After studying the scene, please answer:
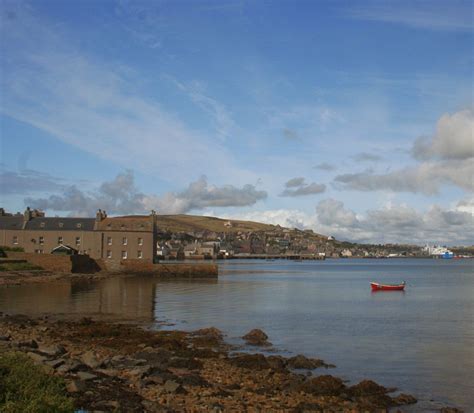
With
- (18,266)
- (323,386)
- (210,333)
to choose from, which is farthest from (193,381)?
(18,266)

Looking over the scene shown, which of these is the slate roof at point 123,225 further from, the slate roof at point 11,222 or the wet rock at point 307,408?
the wet rock at point 307,408

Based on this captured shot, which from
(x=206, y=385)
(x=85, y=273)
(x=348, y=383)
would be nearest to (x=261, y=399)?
(x=206, y=385)

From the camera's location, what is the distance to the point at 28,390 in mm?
10641

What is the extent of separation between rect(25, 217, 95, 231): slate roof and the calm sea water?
854 inches

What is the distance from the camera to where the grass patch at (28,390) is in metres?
9.66

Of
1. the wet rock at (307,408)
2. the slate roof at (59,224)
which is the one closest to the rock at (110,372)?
the wet rock at (307,408)

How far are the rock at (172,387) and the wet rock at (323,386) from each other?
12.2 feet

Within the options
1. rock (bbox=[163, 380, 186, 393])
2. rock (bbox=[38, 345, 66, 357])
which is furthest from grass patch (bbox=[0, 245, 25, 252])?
rock (bbox=[163, 380, 186, 393])

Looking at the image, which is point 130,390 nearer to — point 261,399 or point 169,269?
point 261,399

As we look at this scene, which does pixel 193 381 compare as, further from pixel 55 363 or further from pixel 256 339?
pixel 256 339

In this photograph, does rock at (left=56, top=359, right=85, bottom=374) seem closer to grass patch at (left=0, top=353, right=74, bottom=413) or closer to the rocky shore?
the rocky shore

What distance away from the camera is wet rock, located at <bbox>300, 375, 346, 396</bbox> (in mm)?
15977

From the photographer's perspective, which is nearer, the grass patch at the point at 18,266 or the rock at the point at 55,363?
the rock at the point at 55,363

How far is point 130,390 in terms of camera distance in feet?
46.3
